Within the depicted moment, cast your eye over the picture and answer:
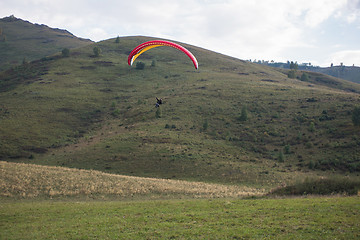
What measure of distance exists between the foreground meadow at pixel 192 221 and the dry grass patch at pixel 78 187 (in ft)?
19.4

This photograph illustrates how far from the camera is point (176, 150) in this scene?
164ft

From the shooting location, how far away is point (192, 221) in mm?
15766

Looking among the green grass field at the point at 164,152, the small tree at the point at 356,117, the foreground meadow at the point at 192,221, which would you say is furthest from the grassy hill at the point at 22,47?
the small tree at the point at 356,117

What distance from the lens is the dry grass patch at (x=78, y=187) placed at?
26.5 meters

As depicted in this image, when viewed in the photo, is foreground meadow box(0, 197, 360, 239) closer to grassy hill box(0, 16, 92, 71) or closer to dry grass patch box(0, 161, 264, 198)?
dry grass patch box(0, 161, 264, 198)

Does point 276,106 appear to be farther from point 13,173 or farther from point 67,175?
point 13,173

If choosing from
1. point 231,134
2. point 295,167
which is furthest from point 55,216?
point 231,134

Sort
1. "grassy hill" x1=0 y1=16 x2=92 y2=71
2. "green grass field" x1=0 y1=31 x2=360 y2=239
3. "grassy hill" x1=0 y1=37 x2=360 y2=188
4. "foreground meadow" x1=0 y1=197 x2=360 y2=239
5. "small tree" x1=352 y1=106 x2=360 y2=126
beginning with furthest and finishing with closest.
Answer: "grassy hill" x1=0 y1=16 x2=92 y2=71, "small tree" x1=352 y1=106 x2=360 y2=126, "grassy hill" x1=0 y1=37 x2=360 y2=188, "green grass field" x1=0 y1=31 x2=360 y2=239, "foreground meadow" x1=0 y1=197 x2=360 y2=239

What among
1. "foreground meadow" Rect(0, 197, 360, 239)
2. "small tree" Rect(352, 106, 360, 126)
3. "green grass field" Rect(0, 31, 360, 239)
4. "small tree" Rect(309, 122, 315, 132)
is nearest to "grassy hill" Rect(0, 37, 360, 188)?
"small tree" Rect(309, 122, 315, 132)

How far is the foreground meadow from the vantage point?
13.1 meters

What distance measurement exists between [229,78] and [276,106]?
31883 mm

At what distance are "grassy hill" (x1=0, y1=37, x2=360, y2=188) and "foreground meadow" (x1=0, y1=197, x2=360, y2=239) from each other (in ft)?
68.3

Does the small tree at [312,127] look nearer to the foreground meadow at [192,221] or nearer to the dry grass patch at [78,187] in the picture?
the dry grass patch at [78,187]

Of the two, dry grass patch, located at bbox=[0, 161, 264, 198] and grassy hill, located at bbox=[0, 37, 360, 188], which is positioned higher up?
grassy hill, located at bbox=[0, 37, 360, 188]
